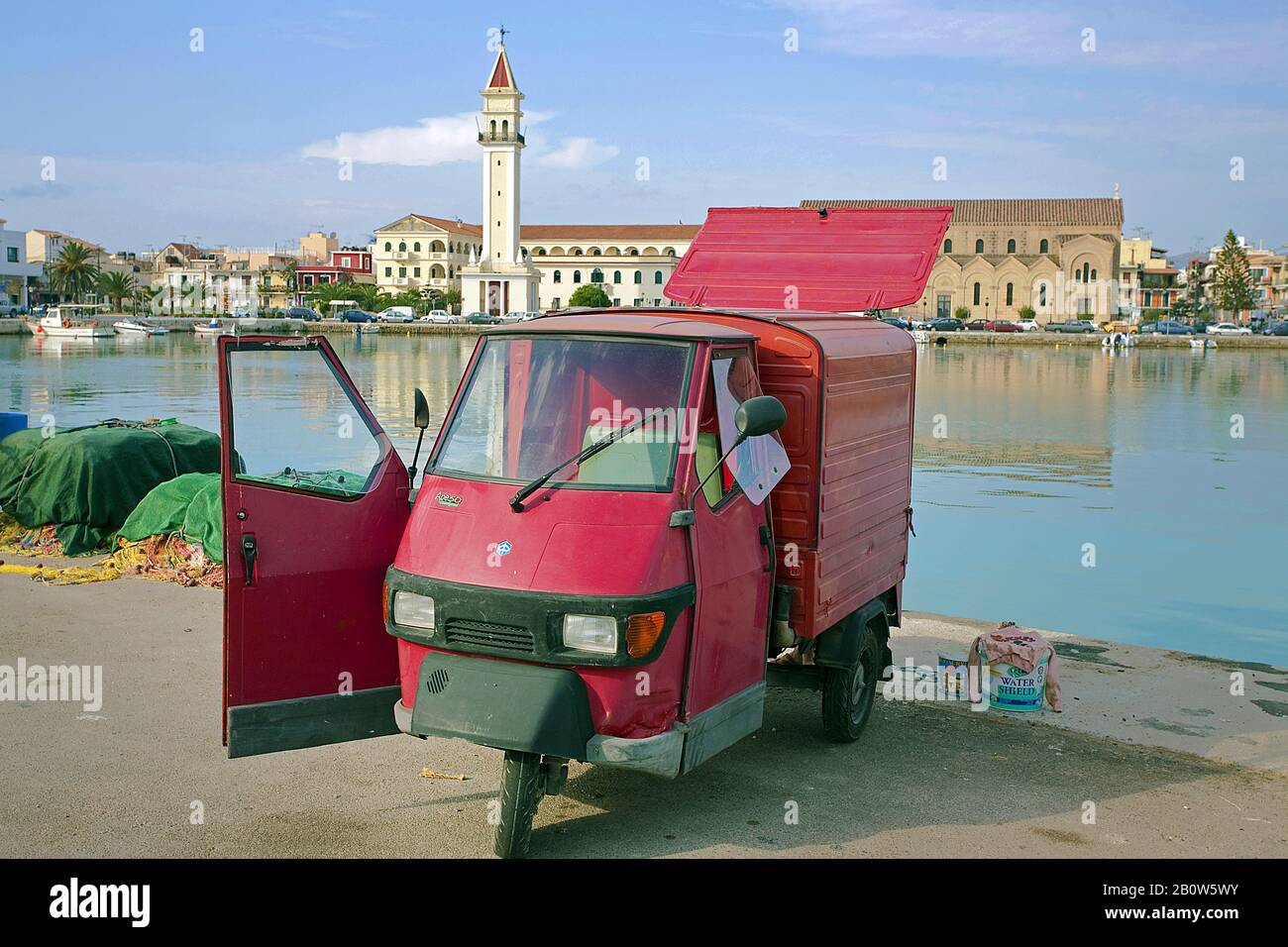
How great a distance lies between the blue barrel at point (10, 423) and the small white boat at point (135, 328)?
95.3 meters

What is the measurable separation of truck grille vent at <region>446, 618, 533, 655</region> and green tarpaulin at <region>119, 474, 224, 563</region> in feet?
21.8

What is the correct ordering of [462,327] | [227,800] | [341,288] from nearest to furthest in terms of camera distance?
[227,800]
[462,327]
[341,288]

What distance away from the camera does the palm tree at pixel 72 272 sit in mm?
130000

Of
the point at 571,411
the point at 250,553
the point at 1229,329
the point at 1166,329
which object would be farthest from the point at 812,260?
the point at 1229,329

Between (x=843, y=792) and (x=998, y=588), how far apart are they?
956 centimetres

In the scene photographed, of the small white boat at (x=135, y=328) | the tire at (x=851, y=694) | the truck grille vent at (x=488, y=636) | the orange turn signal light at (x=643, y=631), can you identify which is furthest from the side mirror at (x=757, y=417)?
the small white boat at (x=135, y=328)

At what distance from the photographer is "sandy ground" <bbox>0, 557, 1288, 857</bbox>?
19.5 feet

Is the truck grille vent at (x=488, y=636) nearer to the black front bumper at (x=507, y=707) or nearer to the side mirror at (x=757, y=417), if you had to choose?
the black front bumper at (x=507, y=707)

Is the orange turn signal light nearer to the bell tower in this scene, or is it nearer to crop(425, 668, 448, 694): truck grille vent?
crop(425, 668, 448, 694): truck grille vent

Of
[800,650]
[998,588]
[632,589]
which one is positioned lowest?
[998,588]

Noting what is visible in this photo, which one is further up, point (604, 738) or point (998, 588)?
point (604, 738)
